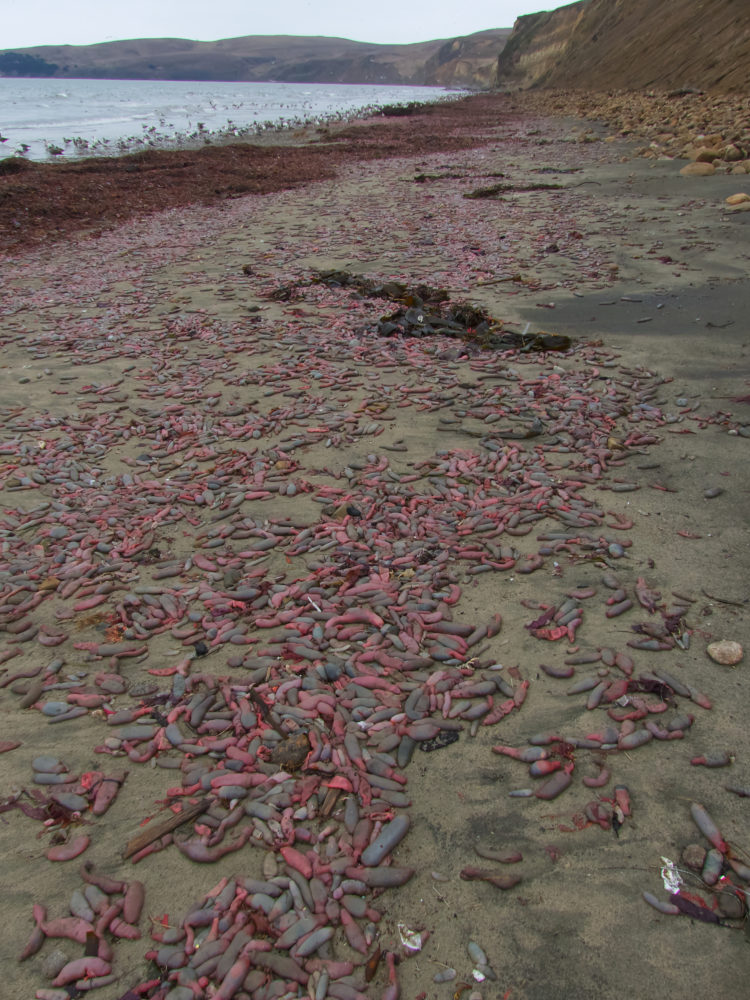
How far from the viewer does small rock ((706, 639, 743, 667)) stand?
2.79m

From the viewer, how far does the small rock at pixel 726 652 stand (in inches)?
110

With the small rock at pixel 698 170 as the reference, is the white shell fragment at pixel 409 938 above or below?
below

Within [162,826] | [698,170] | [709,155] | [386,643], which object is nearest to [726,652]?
[386,643]

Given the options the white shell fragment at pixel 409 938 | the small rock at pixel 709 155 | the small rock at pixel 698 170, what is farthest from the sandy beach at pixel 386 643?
the small rock at pixel 709 155

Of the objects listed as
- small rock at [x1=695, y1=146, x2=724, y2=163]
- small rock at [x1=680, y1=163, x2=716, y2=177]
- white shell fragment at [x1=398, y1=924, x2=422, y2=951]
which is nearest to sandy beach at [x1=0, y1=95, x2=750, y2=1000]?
white shell fragment at [x1=398, y1=924, x2=422, y2=951]

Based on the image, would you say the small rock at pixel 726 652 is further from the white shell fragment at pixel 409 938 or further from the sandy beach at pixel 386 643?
the white shell fragment at pixel 409 938

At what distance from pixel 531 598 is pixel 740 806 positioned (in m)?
1.34

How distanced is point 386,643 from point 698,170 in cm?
1476

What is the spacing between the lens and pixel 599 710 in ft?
8.73

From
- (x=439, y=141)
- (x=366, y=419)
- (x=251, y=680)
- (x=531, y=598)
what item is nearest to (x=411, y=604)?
(x=531, y=598)

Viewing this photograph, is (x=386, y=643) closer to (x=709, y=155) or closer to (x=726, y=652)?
(x=726, y=652)

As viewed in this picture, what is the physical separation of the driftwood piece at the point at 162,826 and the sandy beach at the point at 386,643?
0.04 m

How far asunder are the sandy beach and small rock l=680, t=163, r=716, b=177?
7.51 m

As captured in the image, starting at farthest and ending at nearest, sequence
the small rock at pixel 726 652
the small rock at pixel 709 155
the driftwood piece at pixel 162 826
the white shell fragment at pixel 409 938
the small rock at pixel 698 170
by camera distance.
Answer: the small rock at pixel 709 155 → the small rock at pixel 698 170 → the small rock at pixel 726 652 → the driftwood piece at pixel 162 826 → the white shell fragment at pixel 409 938
